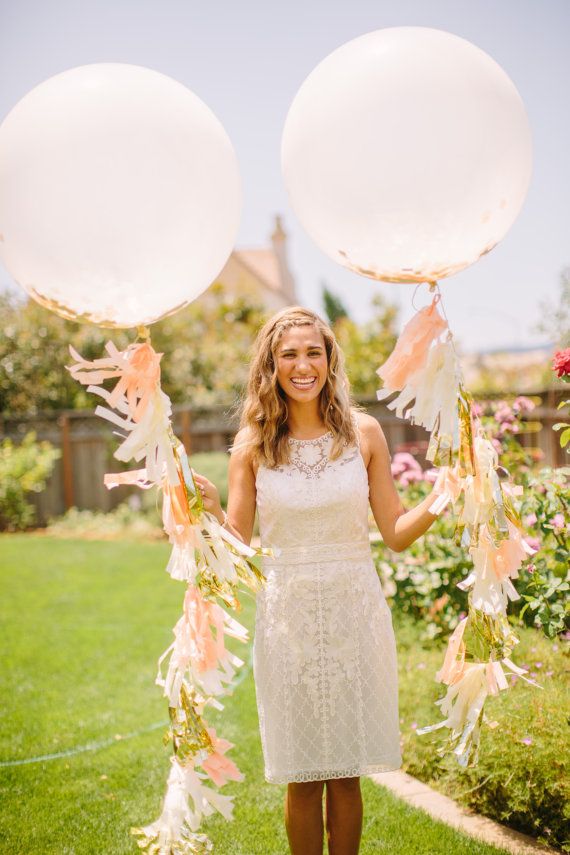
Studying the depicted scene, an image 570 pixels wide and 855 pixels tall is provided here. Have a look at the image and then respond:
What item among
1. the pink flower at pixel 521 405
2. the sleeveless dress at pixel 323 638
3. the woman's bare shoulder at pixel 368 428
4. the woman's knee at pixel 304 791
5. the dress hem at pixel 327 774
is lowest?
the woman's knee at pixel 304 791

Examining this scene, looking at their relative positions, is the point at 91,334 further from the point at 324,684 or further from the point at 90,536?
the point at 324,684

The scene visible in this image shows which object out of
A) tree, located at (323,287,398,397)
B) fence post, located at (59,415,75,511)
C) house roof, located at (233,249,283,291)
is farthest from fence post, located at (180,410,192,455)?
house roof, located at (233,249,283,291)

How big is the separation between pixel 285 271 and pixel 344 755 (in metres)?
32.1

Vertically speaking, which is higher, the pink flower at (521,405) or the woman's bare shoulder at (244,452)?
the pink flower at (521,405)

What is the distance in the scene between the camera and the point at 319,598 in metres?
2.10

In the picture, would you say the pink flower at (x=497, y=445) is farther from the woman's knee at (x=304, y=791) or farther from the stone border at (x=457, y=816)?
the woman's knee at (x=304, y=791)

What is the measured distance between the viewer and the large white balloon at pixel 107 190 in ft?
5.45

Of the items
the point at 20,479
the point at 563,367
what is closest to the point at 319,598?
the point at 563,367

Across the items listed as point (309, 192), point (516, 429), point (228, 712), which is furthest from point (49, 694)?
point (309, 192)

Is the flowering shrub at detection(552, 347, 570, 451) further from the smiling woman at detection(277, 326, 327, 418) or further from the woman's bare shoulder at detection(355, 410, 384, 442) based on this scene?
the smiling woman at detection(277, 326, 327, 418)

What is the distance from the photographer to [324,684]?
2.08 metres

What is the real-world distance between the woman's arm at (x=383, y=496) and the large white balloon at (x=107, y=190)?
748mm

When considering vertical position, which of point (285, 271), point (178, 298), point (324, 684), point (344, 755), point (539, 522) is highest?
point (285, 271)

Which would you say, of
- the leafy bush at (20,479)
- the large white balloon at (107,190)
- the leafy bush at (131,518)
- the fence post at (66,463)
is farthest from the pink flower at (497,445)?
the fence post at (66,463)
